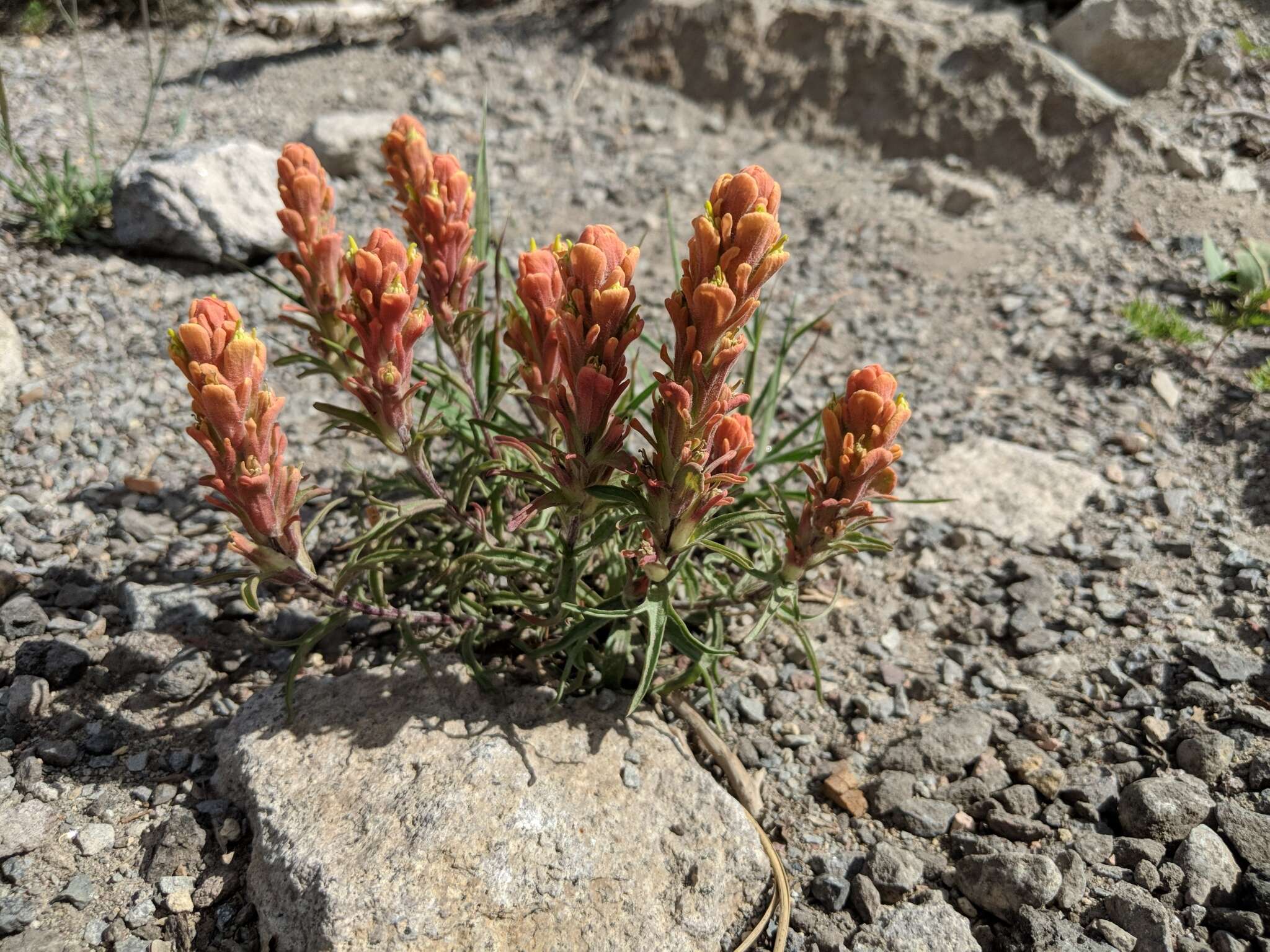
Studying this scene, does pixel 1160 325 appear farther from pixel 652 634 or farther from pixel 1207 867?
pixel 652 634

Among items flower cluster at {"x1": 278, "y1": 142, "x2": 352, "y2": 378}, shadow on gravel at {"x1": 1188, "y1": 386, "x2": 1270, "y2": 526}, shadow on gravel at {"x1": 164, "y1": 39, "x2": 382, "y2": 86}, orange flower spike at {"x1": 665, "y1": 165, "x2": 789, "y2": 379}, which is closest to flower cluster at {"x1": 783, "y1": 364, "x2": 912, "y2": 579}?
orange flower spike at {"x1": 665, "y1": 165, "x2": 789, "y2": 379}

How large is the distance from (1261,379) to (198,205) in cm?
492

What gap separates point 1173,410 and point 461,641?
3.30 metres

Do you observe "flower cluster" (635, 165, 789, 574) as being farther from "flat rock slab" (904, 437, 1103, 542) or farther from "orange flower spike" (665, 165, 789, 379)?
"flat rock slab" (904, 437, 1103, 542)

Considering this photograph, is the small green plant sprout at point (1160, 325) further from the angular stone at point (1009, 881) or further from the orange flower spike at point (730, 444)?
the orange flower spike at point (730, 444)

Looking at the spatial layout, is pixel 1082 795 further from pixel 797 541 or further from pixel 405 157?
pixel 405 157

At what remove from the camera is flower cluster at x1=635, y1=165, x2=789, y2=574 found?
1850 millimetres

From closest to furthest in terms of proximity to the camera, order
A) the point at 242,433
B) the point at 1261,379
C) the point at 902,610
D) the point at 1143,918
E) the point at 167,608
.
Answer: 1. the point at 242,433
2. the point at 1143,918
3. the point at 167,608
4. the point at 902,610
5. the point at 1261,379

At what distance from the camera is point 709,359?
198 cm

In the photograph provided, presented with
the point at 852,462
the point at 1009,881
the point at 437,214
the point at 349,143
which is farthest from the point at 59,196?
the point at 1009,881

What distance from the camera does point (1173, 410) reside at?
4051mm

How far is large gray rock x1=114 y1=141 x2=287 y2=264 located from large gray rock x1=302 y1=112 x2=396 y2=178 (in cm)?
78

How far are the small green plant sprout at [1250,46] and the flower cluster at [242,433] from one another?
6.11m

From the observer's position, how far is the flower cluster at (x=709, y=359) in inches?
72.8
